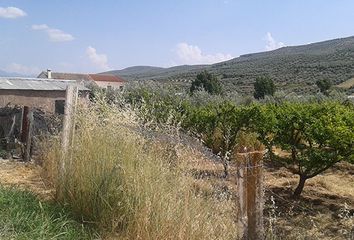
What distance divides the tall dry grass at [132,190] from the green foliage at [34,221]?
0.20 metres

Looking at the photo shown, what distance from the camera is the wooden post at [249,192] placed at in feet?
12.0

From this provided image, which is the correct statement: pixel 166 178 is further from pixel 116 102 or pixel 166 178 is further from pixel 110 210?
pixel 116 102

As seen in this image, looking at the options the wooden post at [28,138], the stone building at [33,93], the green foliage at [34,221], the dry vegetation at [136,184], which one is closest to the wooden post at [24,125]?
the wooden post at [28,138]

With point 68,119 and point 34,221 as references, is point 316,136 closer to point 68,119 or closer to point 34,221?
point 68,119

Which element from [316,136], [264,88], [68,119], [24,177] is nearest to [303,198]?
[316,136]

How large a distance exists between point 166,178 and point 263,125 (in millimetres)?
6676

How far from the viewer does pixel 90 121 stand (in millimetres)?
5160

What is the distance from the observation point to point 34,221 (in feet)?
12.7

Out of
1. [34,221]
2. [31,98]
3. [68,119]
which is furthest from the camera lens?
[31,98]

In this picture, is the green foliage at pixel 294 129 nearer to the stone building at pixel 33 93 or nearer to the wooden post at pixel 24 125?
the wooden post at pixel 24 125

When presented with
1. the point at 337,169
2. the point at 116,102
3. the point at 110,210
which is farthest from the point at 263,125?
the point at 110,210

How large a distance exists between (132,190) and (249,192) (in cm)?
105

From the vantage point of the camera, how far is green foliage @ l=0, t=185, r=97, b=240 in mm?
3602

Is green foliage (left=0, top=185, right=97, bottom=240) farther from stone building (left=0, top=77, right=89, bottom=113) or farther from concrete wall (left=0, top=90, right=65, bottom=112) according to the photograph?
concrete wall (left=0, top=90, right=65, bottom=112)
